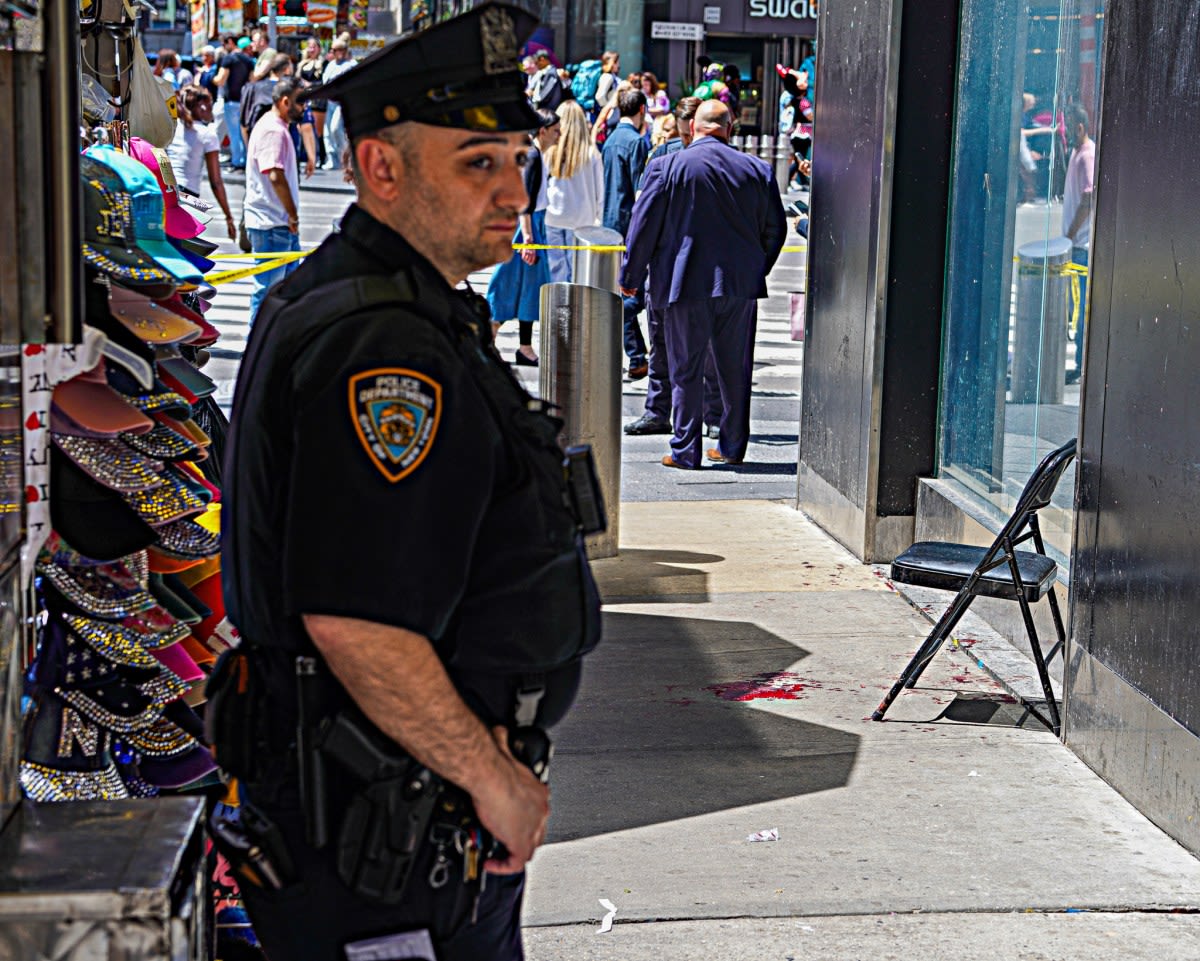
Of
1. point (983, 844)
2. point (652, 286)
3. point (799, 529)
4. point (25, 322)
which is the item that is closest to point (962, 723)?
point (983, 844)

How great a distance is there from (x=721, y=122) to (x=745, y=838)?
627cm

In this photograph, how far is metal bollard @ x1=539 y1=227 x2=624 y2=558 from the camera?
25.3 feet

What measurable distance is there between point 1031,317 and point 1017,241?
37 centimetres

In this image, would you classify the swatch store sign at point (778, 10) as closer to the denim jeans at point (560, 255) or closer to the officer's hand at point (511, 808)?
the denim jeans at point (560, 255)

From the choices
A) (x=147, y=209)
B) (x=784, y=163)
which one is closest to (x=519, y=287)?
(x=147, y=209)

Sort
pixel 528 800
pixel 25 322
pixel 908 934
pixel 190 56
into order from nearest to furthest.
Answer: pixel 25 322
pixel 528 800
pixel 908 934
pixel 190 56

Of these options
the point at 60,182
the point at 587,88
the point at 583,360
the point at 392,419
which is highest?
the point at 587,88

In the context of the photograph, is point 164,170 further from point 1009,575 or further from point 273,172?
A: point 273,172

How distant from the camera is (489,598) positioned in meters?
2.32

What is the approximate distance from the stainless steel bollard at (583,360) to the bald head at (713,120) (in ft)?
8.71

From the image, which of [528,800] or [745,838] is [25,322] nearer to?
[528,800]

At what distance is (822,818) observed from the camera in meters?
4.81

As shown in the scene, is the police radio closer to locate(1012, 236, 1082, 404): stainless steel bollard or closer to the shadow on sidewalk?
the shadow on sidewalk

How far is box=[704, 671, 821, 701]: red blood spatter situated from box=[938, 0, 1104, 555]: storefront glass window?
1.10 m
